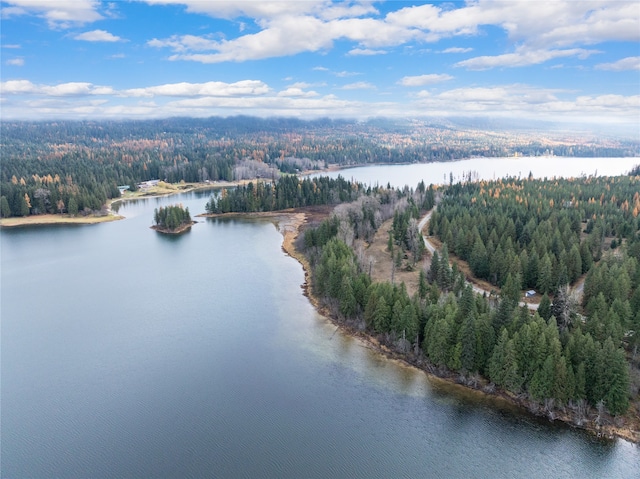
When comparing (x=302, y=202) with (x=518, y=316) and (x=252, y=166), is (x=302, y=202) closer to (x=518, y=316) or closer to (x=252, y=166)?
(x=252, y=166)

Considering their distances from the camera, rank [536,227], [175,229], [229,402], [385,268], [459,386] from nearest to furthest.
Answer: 1. [229,402]
2. [459,386]
3. [385,268]
4. [536,227]
5. [175,229]

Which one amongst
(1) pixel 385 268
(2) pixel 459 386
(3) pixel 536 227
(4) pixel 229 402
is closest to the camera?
(4) pixel 229 402

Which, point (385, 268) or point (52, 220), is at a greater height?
point (385, 268)

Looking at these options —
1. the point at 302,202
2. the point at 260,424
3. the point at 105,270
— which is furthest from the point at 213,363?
the point at 302,202

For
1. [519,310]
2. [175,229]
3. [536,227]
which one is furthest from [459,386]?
[175,229]

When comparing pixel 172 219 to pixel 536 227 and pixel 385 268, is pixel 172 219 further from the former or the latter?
pixel 536 227

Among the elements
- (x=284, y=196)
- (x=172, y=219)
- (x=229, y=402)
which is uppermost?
(x=284, y=196)

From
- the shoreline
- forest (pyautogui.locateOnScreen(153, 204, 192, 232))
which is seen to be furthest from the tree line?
forest (pyautogui.locateOnScreen(153, 204, 192, 232))

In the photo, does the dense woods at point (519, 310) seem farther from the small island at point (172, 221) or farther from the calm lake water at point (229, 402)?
the small island at point (172, 221)

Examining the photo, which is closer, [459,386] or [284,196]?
[459,386]
